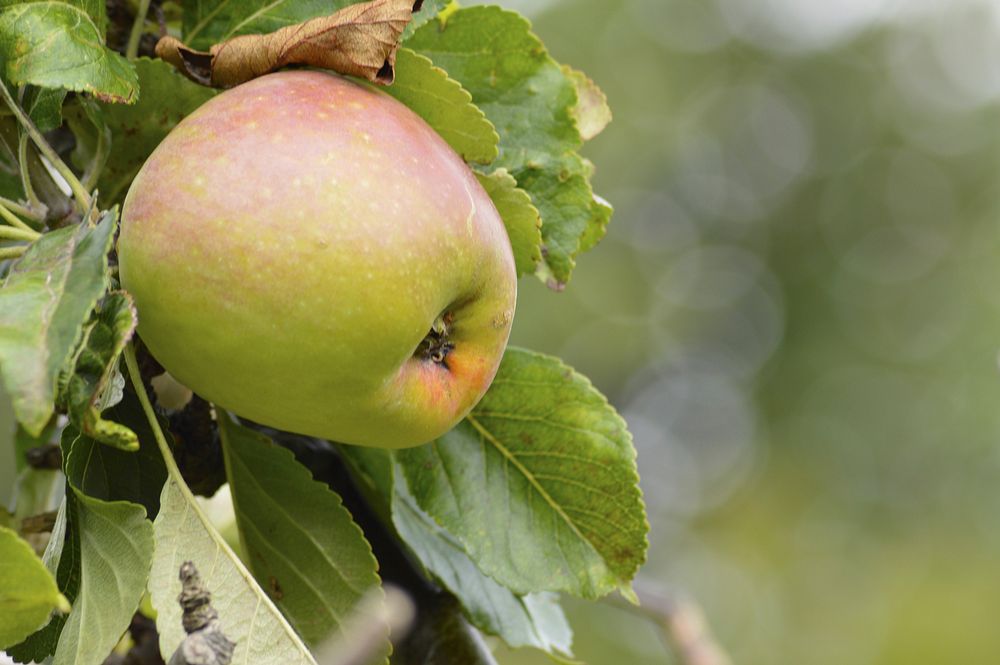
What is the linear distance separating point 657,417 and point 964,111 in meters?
4.84

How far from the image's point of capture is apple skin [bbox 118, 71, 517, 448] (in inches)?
21.8

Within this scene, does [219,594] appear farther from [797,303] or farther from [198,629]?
[797,303]

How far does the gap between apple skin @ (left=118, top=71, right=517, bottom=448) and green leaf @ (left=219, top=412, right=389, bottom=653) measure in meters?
0.11

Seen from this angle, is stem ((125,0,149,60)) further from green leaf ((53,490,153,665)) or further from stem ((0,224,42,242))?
green leaf ((53,490,153,665))

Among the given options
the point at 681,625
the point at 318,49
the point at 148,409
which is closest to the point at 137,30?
the point at 318,49

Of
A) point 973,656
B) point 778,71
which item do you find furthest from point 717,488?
point 778,71

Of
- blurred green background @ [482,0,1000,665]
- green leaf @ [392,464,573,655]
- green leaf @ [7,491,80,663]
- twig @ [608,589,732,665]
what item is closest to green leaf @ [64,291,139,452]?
green leaf @ [7,491,80,663]

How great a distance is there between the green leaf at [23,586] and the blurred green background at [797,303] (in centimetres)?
763

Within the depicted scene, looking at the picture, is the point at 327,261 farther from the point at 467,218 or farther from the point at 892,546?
the point at 892,546

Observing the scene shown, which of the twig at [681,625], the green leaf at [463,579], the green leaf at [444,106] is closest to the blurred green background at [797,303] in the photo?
the twig at [681,625]

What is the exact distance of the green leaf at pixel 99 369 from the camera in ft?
1.70

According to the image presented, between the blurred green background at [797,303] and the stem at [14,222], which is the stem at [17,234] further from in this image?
the blurred green background at [797,303]

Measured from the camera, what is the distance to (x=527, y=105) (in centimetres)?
80

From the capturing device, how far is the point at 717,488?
354 inches
